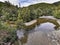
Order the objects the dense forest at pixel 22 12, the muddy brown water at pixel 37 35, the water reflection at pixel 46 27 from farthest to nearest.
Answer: the dense forest at pixel 22 12 → the water reflection at pixel 46 27 → the muddy brown water at pixel 37 35

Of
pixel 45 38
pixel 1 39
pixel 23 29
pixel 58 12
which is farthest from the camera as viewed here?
pixel 58 12

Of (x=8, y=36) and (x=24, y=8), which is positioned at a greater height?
(x=24, y=8)

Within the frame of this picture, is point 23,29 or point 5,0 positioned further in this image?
point 5,0

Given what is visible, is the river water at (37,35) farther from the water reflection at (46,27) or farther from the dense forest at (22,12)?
the dense forest at (22,12)

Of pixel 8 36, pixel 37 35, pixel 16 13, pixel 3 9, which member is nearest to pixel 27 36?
pixel 37 35

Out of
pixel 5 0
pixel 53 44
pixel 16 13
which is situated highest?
pixel 5 0

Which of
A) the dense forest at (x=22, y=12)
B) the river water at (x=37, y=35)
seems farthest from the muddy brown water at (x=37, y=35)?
the dense forest at (x=22, y=12)

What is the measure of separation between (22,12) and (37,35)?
1571 millimetres

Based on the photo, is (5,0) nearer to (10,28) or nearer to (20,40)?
(10,28)

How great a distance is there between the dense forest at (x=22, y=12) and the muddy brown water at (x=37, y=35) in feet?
1.39

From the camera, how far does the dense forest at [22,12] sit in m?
6.39

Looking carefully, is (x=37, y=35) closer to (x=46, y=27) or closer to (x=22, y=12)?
(x=46, y=27)

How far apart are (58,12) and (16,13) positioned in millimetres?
1600

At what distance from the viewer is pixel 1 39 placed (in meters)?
4.91
